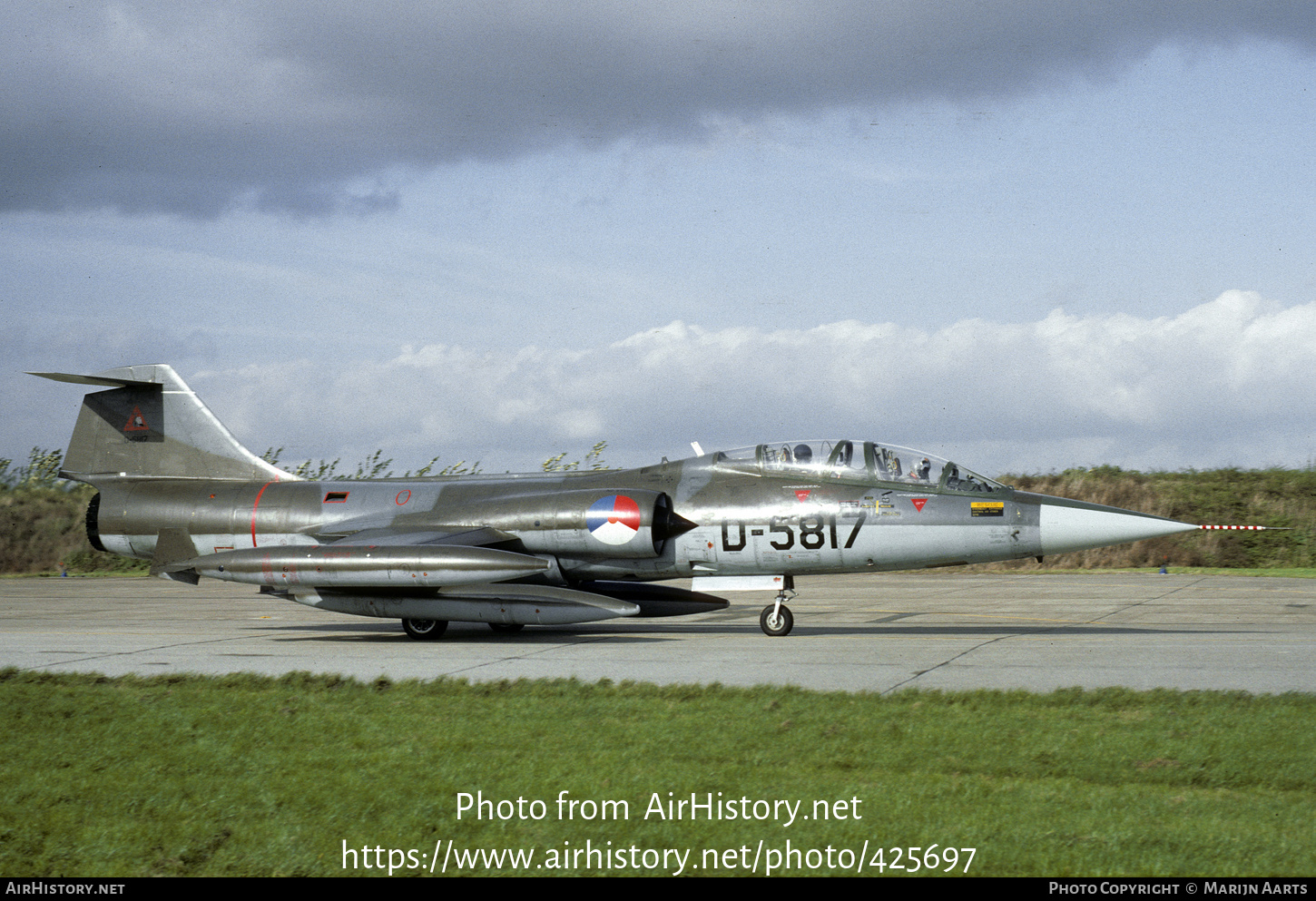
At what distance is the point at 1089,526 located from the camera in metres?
13.2

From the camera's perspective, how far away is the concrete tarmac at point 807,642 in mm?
10344

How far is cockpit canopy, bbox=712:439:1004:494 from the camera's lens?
14.0 metres

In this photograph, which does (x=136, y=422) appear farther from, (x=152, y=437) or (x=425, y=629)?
(x=425, y=629)

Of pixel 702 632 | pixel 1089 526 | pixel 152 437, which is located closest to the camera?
pixel 1089 526

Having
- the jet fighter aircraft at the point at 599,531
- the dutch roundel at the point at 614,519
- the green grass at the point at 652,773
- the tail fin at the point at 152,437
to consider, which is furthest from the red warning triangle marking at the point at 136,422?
the green grass at the point at 652,773

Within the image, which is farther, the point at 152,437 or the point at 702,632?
the point at 152,437

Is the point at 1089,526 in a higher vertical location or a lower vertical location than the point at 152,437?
lower

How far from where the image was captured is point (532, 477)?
16359 millimetres

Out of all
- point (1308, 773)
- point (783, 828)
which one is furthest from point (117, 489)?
point (1308, 773)

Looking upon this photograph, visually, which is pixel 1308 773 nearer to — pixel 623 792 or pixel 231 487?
pixel 623 792

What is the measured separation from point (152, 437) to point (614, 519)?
8388mm

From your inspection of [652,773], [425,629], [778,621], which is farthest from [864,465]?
[652,773]

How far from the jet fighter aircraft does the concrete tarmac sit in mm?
653

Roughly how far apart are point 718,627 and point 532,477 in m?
3.53
